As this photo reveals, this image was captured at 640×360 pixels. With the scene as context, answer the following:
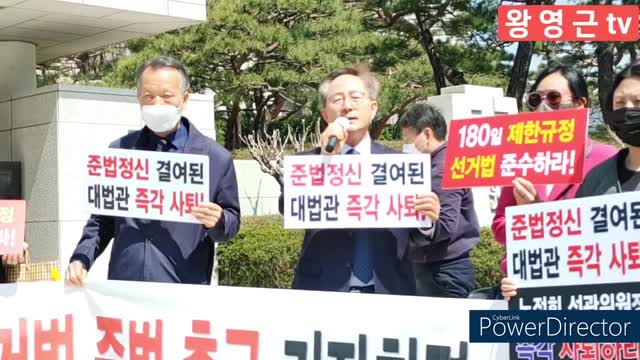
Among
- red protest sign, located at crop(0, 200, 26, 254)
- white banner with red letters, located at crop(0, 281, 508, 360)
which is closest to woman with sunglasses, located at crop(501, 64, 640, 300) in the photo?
white banner with red letters, located at crop(0, 281, 508, 360)

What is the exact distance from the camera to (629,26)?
1412 centimetres

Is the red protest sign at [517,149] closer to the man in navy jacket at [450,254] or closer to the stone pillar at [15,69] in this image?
the man in navy jacket at [450,254]

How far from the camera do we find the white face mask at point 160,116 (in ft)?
10.6

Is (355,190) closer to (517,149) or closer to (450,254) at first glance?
(517,149)

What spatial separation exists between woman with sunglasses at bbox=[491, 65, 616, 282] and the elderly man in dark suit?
390 millimetres

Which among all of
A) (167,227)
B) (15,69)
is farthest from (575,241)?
(15,69)

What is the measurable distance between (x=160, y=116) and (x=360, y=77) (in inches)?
30.9

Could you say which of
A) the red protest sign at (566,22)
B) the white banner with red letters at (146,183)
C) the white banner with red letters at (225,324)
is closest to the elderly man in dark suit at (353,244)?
the white banner with red letters at (225,324)

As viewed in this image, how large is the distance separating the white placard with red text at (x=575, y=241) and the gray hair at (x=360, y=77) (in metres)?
0.85

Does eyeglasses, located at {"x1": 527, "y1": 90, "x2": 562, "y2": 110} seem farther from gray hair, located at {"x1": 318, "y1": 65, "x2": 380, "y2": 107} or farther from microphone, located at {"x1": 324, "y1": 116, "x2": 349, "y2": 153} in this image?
microphone, located at {"x1": 324, "y1": 116, "x2": 349, "y2": 153}

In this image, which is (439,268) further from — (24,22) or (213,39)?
(213,39)

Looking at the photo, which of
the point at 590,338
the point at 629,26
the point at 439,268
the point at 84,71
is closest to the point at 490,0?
the point at 629,26

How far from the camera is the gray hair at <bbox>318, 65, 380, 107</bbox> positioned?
323cm

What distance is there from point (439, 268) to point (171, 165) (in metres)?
1.34
